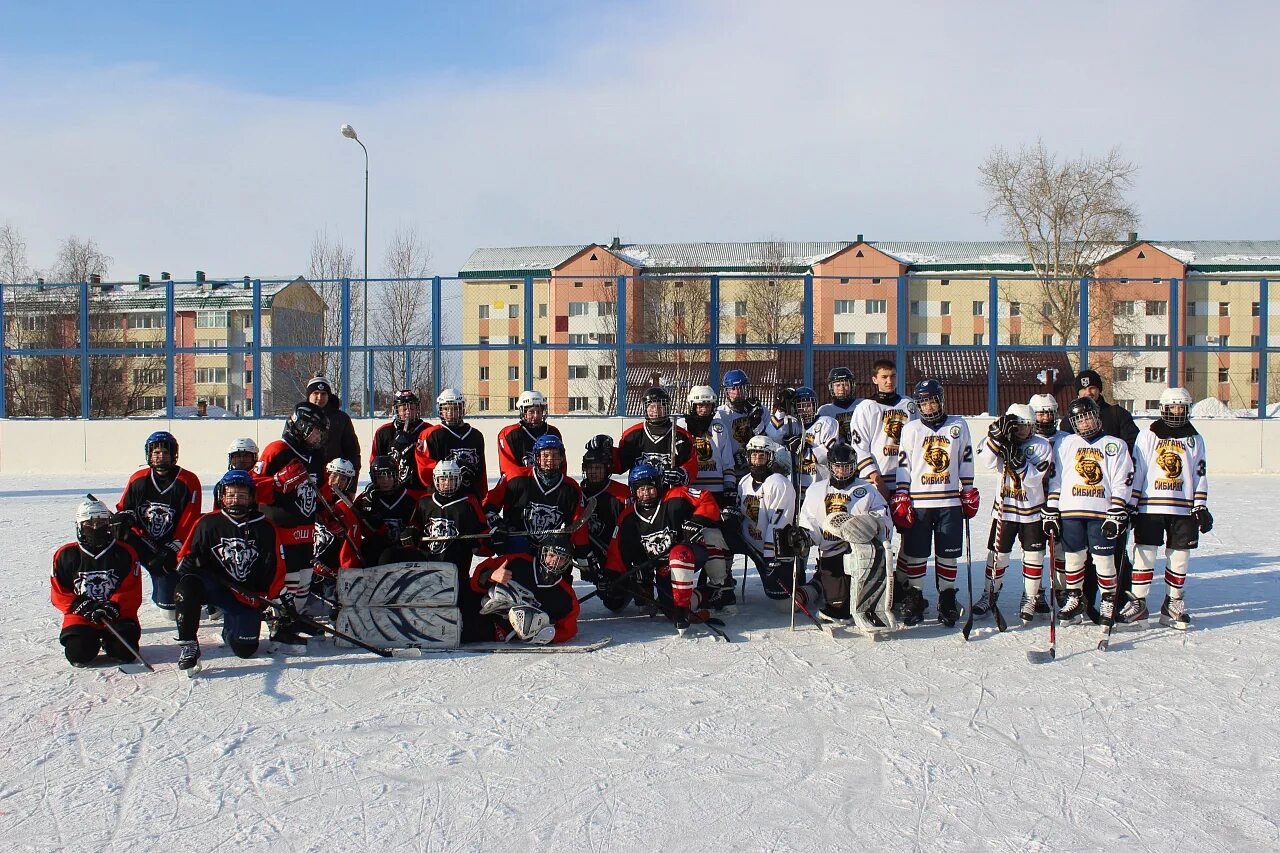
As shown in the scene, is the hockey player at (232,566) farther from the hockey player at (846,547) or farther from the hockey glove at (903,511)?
the hockey glove at (903,511)

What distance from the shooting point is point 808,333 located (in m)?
14.7

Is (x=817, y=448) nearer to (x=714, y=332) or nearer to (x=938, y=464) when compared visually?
(x=938, y=464)

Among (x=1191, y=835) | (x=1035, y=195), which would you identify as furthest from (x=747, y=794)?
(x=1035, y=195)

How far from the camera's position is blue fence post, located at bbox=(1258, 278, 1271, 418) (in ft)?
48.4

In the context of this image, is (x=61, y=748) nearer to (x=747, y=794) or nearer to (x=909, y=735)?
(x=747, y=794)

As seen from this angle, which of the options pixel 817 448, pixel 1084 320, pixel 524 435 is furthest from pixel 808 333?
pixel 524 435

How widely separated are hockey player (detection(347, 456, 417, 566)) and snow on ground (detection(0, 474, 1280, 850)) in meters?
0.93

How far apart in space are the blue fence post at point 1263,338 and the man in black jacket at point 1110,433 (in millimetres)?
10594

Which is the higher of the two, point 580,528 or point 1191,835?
point 580,528

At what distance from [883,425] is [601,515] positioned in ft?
5.97

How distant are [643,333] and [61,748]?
11.7 meters

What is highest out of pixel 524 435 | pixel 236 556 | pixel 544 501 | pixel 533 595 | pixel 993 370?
pixel 993 370

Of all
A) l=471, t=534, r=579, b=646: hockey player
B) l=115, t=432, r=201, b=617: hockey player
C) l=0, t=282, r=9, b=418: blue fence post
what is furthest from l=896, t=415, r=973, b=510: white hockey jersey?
l=0, t=282, r=9, b=418: blue fence post

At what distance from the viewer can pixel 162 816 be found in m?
3.04
